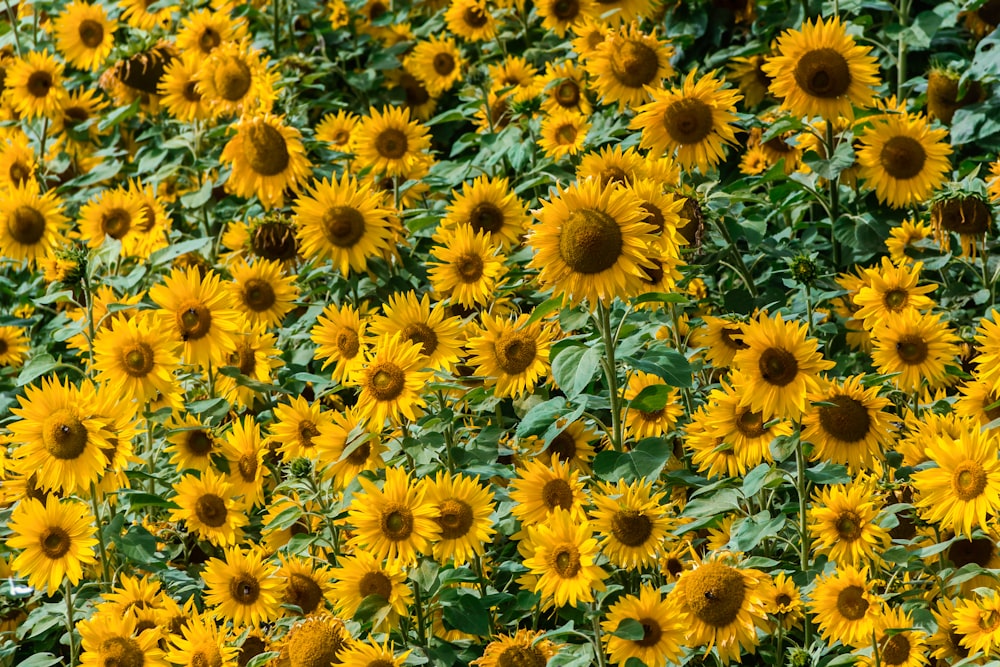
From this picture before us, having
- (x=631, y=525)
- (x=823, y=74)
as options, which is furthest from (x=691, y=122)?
(x=631, y=525)

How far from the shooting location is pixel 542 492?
2.98m

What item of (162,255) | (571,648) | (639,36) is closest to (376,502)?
(571,648)

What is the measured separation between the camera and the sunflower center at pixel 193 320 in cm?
363

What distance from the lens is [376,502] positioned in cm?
285

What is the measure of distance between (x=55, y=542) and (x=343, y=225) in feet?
3.99

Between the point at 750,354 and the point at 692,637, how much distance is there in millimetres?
654

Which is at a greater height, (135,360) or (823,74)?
(823,74)

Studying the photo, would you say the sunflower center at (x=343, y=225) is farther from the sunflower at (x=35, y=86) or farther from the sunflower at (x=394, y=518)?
the sunflower at (x=35, y=86)

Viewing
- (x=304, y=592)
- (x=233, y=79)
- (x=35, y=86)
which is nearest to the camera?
(x=304, y=592)

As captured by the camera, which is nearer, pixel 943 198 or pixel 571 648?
pixel 571 648

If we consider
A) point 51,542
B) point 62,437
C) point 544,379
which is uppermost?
point 544,379

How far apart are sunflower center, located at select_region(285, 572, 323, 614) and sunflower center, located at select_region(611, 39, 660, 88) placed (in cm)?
193

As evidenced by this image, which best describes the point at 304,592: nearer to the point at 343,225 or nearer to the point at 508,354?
the point at 508,354

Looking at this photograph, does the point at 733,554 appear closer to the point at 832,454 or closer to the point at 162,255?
the point at 832,454
